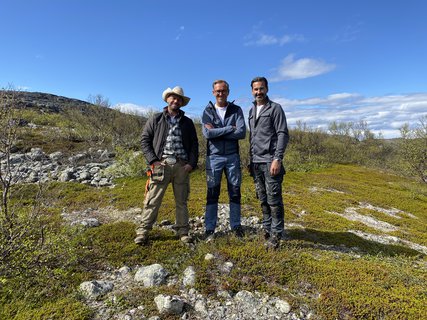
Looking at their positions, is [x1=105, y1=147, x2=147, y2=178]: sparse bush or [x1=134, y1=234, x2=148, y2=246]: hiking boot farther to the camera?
[x1=105, y1=147, x2=147, y2=178]: sparse bush

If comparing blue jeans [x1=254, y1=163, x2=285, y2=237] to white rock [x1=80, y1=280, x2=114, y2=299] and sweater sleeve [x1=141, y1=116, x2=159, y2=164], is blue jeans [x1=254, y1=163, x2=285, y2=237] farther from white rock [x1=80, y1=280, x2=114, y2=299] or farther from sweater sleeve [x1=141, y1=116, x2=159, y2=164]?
white rock [x1=80, y1=280, x2=114, y2=299]

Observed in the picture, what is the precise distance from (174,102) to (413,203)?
16.9 m

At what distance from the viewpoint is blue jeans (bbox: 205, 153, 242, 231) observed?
5672 mm

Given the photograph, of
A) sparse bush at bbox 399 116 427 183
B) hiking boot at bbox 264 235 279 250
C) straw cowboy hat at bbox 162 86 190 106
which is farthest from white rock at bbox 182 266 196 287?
sparse bush at bbox 399 116 427 183

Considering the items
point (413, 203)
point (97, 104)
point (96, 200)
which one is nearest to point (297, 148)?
point (413, 203)

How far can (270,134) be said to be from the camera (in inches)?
213

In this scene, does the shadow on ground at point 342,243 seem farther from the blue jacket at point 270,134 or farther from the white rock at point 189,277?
the white rock at point 189,277

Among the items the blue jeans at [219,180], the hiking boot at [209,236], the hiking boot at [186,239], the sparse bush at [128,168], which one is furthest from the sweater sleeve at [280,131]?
the sparse bush at [128,168]

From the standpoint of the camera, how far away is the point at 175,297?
3.91m

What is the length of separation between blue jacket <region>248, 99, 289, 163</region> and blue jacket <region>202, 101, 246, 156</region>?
13.7 inches

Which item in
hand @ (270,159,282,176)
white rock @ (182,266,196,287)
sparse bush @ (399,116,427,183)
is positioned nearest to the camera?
white rock @ (182,266,196,287)

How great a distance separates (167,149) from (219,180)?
1.30m

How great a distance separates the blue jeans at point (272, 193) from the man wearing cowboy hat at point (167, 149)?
56.9 inches

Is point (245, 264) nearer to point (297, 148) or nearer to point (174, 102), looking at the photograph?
point (174, 102)
